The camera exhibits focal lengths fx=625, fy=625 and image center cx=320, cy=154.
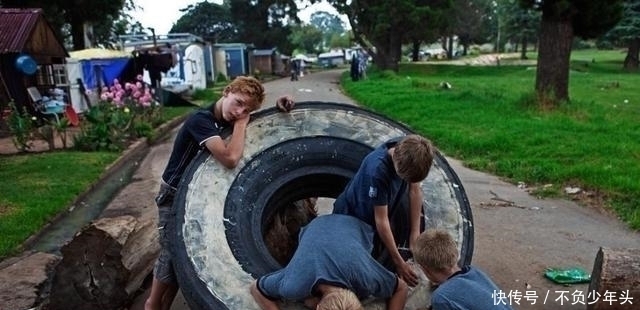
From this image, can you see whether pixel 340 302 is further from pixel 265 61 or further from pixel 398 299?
pixel 265 61

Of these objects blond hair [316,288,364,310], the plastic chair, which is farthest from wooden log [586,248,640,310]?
the plastic chair

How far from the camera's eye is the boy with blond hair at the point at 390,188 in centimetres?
322

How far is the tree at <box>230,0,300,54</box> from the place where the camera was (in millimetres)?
54812

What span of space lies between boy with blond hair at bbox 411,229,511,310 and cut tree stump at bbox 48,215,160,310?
2213 millimetres

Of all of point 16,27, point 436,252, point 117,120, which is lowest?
point 117,120

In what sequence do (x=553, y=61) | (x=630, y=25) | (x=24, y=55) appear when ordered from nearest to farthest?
(x=553, y=61), (x=24, y=55), (x=630, y=25)

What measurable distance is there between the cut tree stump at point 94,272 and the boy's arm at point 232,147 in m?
1.03

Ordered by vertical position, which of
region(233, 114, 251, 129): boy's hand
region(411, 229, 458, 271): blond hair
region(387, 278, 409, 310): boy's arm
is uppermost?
region(233, 114, 251, 129): boy's hand

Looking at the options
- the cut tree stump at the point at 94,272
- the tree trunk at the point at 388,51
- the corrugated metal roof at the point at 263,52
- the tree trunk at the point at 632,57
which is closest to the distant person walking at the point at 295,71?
the tree trunk at the point at 388,51

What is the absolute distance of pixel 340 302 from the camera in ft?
9.11

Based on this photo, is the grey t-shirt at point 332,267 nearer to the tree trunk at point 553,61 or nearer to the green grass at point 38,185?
the green grass at point 38,185

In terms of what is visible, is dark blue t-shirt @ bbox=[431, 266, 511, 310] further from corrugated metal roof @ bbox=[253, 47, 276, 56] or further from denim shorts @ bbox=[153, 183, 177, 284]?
corrugated metal roof @ bbox=[253, 47, 276, 56]

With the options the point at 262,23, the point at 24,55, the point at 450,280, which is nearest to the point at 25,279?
the point at 450,280

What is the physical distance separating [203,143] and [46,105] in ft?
43.9
